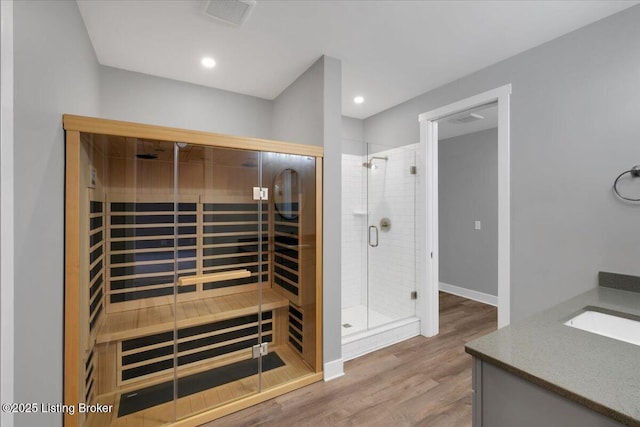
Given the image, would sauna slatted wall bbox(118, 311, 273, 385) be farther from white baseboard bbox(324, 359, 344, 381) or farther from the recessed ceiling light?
the recessed ceiling light

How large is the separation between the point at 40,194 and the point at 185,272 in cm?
98

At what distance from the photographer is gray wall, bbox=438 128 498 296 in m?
4.34

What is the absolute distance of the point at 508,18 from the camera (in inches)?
76.2

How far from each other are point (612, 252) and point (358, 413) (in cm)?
203

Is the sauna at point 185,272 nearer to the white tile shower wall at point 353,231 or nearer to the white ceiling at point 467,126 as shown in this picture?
the white tile shower wall at point 353,231

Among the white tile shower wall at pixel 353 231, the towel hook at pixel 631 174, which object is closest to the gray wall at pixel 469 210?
the white tile shower wall at pixel 353 231

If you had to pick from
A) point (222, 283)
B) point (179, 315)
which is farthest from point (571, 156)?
→ point (179, 315)

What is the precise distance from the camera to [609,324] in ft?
4.70

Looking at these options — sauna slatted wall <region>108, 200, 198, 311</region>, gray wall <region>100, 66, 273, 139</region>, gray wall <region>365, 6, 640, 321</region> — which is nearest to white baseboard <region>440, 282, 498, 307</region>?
gray wall <region>365, 6, 640, 321</region>

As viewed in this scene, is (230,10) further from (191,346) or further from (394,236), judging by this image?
(394,236)

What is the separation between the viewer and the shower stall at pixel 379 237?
3.33 metres

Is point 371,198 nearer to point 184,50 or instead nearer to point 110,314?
point 184,50

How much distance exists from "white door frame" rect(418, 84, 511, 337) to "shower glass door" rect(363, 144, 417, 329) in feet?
0.59

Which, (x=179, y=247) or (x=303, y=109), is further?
(x=303, y=109)
